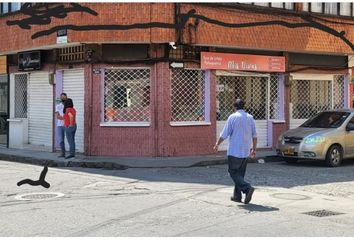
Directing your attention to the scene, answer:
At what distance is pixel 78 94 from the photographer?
1672cm

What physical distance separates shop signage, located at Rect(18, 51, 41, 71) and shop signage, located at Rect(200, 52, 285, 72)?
5.59 m

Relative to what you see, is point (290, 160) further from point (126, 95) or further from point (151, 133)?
point (126, 95)

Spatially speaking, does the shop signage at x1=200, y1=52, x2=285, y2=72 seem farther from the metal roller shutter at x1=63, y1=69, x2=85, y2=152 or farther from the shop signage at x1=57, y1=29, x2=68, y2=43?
the shop signage at x1=57, y1=29, x2=68, y2=43

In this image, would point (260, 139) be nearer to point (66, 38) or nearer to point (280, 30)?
point (280, 30)

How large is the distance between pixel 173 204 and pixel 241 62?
29.8 feet

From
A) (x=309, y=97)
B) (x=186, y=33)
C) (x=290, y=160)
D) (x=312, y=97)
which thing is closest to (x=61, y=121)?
(x=186, y=33)

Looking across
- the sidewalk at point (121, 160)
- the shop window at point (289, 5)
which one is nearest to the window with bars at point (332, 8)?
the shop window at point (289, 5)

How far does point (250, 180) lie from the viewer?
11883 mm

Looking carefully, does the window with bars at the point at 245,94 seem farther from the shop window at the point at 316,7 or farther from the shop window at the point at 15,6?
→ the shop window at the point at 15,6

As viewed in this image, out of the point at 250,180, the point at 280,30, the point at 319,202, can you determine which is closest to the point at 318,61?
the point at 280,30

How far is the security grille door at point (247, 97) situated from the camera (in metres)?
17.2

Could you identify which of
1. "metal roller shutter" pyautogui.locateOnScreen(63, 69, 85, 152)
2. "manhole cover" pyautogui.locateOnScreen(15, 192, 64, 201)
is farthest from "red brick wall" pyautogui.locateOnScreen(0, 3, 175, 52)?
"manhole cover" pyautogui.locateOnScreen(15, 192, 64, 201)

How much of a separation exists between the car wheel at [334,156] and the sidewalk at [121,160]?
2068mm

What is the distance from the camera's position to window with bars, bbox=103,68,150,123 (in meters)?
15.9
